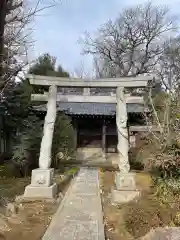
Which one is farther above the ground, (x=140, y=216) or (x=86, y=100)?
(x=86, y=100)

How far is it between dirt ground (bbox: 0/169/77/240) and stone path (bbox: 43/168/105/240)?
0.25m

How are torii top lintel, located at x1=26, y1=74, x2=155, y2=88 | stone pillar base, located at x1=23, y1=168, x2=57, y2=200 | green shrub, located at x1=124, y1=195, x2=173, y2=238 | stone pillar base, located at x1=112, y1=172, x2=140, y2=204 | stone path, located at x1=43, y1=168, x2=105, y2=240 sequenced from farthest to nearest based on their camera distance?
torii top lintel, located at x1=26, y1=74, x2=155, y2=88
stone pillar base, located at x1=23, y1=168, x2=57, y2=200
stone pillar base, located at x1=112, y1=172, x2=140, y2=204
green shrub, located at x1=124, y1=195, x2=173, y2=238
stone path, located at x1=43, y1=168, x2=105, y2=240

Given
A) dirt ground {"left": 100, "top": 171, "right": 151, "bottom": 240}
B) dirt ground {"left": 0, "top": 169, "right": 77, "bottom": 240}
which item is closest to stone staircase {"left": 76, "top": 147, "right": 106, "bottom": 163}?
dirt ground {"left": 100, "top": 171, "right": 151, "bottom": 240}

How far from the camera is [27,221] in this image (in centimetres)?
695

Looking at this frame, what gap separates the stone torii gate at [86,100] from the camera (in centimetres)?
908

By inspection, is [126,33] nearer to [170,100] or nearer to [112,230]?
[170,100]

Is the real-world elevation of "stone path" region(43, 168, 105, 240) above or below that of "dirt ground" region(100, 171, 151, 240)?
above

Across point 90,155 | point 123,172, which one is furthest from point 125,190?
point 90,155

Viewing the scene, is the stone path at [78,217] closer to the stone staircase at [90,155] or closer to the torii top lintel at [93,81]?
the torii top lintel at [93,81]

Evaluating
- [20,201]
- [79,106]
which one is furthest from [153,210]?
[79,106]

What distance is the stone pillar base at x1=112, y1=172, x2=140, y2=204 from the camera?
8.91 meters

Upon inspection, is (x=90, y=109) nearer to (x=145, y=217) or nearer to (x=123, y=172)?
(x=123, y=172)

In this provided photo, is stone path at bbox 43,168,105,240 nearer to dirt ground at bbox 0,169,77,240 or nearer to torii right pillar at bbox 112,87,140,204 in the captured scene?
dirt ground at bbox 0,169,77,240

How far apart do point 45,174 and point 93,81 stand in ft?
10.8
